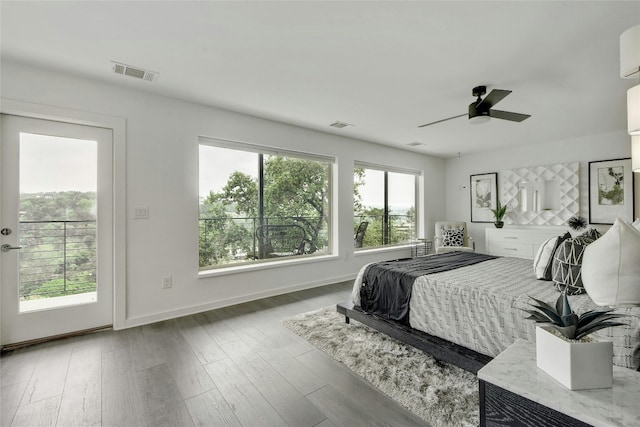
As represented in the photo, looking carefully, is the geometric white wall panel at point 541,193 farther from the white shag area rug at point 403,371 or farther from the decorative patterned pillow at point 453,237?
the white shag area rug at point 403,371

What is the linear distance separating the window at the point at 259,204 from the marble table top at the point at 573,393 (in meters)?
3.36

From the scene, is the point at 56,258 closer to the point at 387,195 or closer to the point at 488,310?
the point at 488,310

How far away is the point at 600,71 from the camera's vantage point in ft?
8.23

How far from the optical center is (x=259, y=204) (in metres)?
4.03

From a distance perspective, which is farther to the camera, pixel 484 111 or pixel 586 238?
pixel 484 111

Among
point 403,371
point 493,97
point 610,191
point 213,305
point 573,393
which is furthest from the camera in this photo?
point 610,191

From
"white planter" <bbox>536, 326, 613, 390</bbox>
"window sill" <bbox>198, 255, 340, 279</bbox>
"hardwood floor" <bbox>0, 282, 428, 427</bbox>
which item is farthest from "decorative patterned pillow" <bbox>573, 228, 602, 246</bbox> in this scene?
"window sill" <bbox>198, 255, 340, 279</bbox>

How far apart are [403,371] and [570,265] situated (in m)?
1.35

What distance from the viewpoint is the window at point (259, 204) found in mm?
3646

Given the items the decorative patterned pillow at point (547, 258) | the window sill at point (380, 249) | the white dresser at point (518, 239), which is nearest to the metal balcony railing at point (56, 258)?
the window sill at point (380, 249)

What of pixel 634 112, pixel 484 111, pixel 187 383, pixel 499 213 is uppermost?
pixel 484 111

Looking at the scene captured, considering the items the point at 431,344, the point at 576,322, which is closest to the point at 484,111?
the point at 431,344

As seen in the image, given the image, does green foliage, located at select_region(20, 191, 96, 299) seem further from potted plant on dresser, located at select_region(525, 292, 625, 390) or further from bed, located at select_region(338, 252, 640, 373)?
potted plant on dresser, located at select_region(525, 292, 625, 390)

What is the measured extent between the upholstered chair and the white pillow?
12.8 ft
